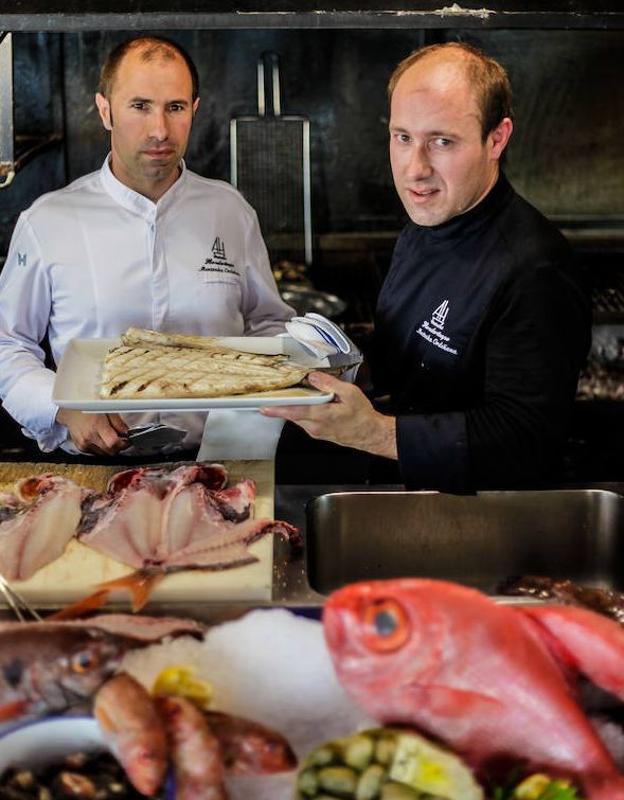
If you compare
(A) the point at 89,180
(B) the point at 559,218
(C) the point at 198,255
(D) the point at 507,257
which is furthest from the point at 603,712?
(B) the point at 559,218

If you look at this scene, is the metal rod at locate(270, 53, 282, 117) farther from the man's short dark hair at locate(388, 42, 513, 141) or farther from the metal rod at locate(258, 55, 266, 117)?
the man's short dark hair at locate(388, 42, 513, 141)

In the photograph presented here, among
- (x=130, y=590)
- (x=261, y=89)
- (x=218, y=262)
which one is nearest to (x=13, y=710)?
(x=130, y=590)

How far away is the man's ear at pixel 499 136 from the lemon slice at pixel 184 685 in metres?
1.54

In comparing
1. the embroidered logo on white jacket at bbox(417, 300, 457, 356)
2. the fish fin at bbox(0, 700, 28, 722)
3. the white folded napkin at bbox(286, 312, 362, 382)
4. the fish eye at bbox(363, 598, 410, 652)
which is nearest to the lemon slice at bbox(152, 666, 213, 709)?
the fish fin at bbox(0, 700, 28, 722)

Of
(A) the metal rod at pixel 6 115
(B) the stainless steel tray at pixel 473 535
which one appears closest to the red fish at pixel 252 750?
(B) the stainless steel tray at pixel 473 535

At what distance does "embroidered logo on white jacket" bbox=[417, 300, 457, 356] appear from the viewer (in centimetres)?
278

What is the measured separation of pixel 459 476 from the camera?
8.26 ft

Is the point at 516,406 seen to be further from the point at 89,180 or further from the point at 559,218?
the point at 559,218

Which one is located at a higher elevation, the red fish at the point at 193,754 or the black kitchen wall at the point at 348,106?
the black kitchen wall at the point at 348,106

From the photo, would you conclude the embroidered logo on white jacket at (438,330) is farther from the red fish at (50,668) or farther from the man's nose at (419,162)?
the red fish at (50,668)

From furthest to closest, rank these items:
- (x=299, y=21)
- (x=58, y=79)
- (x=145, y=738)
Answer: (x=58, y=79) → (x=299, y=21) → (x=145, y=738)

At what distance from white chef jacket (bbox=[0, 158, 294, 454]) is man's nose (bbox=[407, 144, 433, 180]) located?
99 centimetres

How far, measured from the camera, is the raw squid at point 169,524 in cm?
212

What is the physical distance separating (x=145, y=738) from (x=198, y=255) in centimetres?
219
